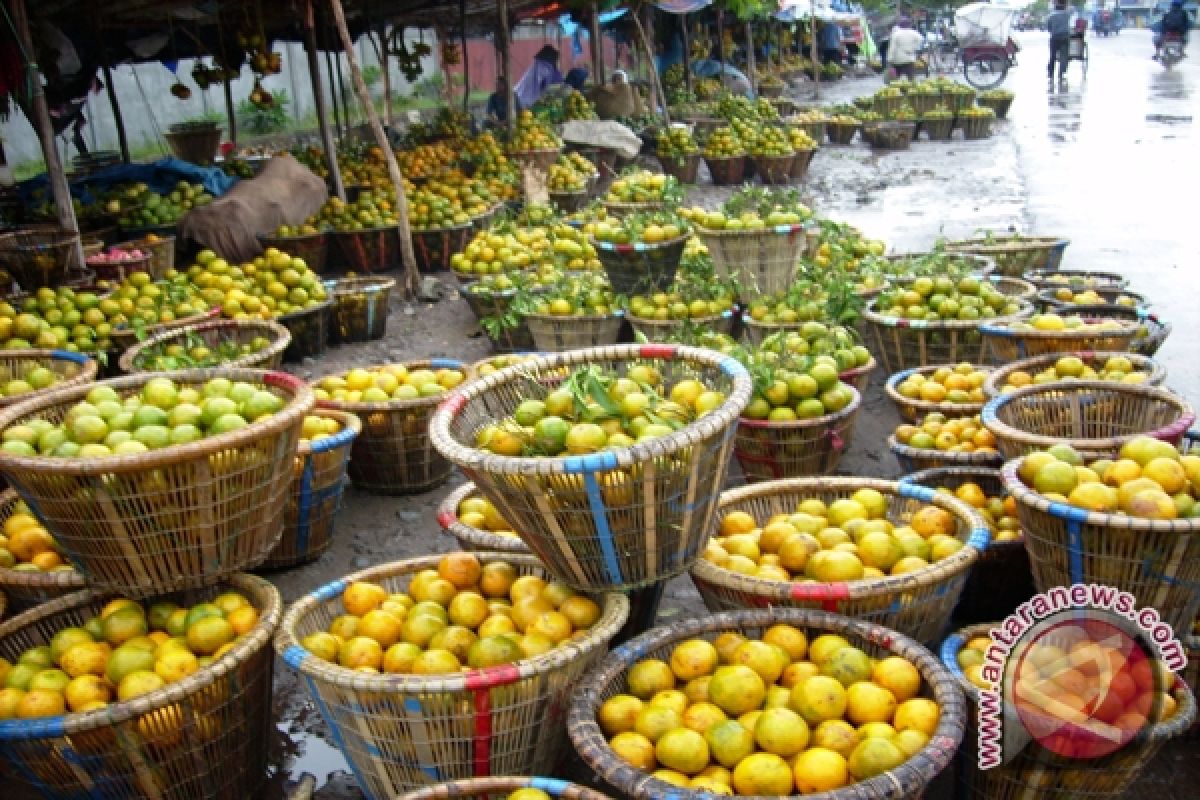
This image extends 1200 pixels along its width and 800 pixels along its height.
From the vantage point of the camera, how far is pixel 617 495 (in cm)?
241

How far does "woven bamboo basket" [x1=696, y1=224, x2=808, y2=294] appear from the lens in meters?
6.14

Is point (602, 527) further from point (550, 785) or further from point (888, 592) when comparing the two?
point (888, 592)

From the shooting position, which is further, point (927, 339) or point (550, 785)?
point (927, 339)

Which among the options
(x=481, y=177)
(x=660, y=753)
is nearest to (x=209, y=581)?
(x=660, y=753)

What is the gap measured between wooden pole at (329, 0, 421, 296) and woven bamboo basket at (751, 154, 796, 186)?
Answer: 677 cm

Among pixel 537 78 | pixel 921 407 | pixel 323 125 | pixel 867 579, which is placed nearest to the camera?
pixel 867 579

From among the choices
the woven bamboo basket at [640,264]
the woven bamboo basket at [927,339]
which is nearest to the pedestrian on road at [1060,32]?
the woven bamboo basket at [640,264]

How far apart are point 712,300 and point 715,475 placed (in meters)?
3.44

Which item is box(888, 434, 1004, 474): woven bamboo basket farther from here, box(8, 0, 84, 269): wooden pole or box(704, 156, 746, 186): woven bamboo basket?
box(704, 156, 746, 186): woven bamboo basket

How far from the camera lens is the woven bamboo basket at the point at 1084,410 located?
3508 millimetres

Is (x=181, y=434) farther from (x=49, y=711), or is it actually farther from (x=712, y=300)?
(x=712, y=300)

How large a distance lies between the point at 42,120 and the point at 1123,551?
23.0ft

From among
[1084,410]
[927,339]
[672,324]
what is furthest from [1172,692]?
[672,324]

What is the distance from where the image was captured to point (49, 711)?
256cm
